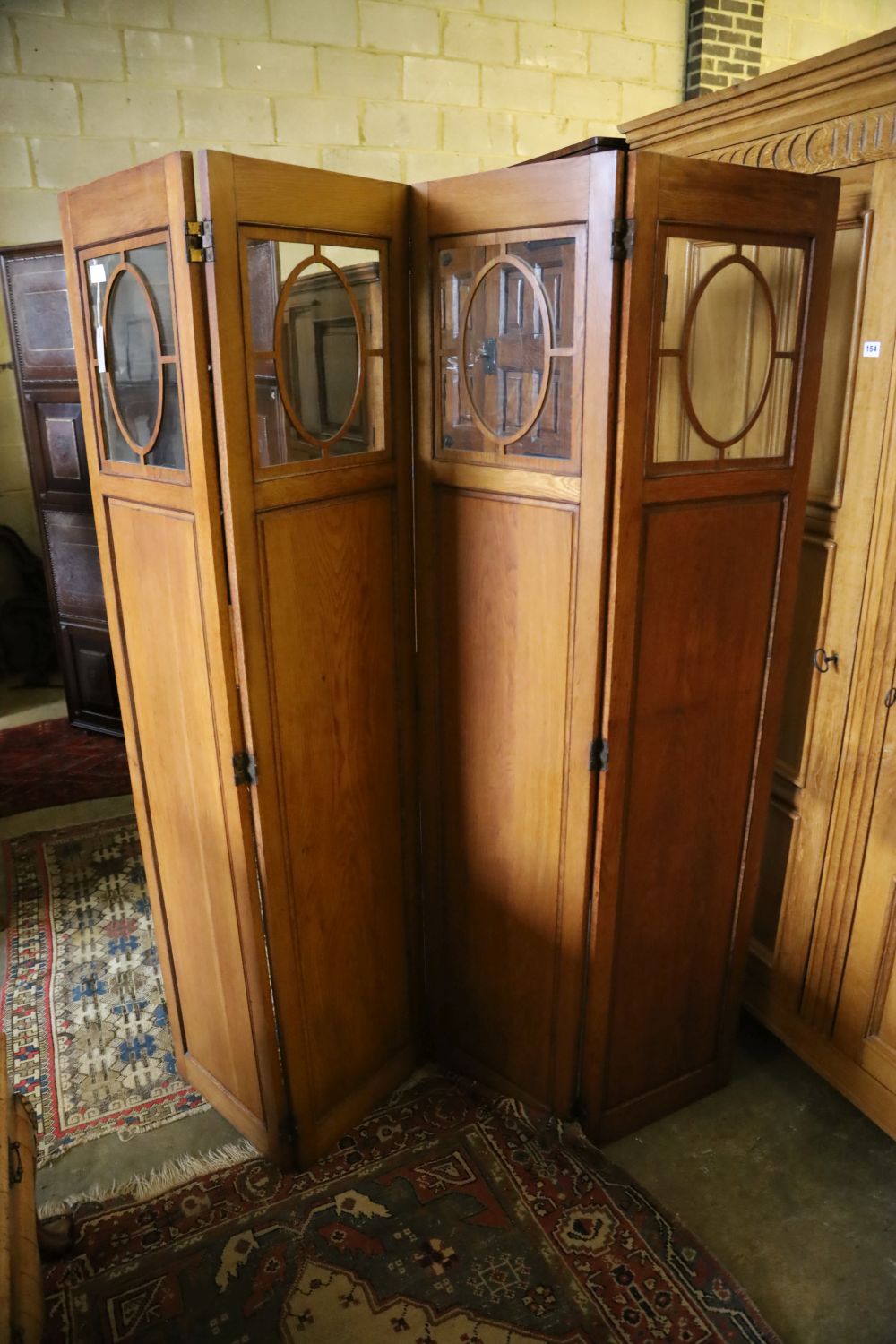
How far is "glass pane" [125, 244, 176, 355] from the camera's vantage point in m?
1.63

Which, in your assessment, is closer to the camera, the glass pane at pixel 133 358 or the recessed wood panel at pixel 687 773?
the glass pane at pixel 133 358

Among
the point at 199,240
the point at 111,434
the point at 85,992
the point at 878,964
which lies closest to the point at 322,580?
the point at 111,434

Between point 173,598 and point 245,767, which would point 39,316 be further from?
point 245,767

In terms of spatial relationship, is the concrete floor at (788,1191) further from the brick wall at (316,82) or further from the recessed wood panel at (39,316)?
the brick wall at (316,82)

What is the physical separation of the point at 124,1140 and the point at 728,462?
2.11 meters

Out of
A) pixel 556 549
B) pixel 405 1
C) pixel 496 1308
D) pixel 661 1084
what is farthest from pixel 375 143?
pixel 496 1308

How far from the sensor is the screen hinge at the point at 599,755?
1.87 metres

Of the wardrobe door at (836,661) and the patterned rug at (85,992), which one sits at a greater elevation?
the wardrobe door at (836,661)

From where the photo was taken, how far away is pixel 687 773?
2.02 m

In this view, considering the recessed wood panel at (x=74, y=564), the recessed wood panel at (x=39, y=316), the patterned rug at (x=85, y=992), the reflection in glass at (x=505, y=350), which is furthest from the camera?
the recessed wood panel at (x=74, y=564)

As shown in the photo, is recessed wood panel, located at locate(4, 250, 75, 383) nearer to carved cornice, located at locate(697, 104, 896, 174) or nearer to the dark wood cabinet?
the dark wood cabinet

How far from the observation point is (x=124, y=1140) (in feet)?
7.43

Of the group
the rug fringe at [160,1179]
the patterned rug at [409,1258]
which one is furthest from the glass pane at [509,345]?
the rug fringe at [160,1179]

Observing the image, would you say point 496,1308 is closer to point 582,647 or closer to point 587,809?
point 587,809
